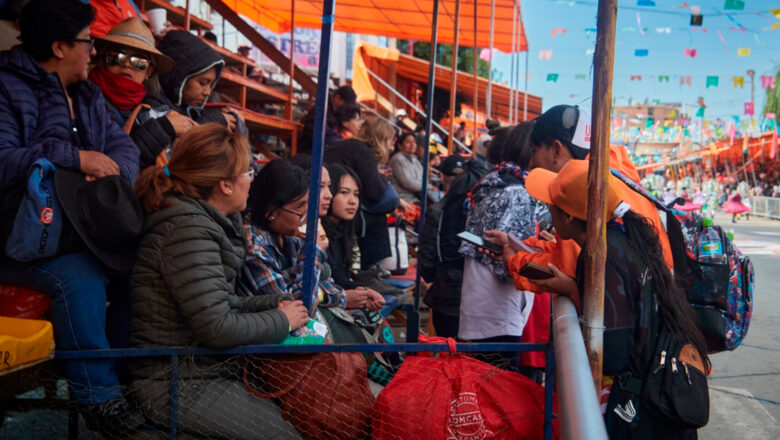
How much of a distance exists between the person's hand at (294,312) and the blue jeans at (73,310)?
65cm

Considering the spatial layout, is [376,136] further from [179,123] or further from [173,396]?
[173,396]

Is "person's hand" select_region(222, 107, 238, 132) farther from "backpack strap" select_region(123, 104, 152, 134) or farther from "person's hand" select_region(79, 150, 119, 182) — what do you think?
"person's hand" select_region(79, 150, 119, 182)

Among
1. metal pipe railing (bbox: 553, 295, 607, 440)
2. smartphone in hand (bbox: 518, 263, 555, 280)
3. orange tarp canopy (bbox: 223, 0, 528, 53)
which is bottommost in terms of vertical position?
metal pipe railing (bbox: 553, 295, 607, 440)

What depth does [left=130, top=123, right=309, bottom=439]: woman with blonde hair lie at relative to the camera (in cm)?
208

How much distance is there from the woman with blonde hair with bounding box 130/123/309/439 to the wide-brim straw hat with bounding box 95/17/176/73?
1.06 m

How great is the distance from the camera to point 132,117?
3.00m

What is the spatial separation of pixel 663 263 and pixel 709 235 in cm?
35

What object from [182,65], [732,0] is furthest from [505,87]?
[182,65]

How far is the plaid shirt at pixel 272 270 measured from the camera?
2627 millimetres

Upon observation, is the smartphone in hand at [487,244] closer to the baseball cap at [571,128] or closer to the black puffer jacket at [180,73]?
the baseball cap at [571,128]

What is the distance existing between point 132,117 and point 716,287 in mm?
2696

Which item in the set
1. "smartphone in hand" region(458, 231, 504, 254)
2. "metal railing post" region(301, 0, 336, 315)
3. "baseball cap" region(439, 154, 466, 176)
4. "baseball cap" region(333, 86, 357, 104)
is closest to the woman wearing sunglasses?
"metal railing post" region(301, 0, 336, 315)

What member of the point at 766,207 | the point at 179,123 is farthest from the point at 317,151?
the point at 766,207

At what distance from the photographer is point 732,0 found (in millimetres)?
13094
